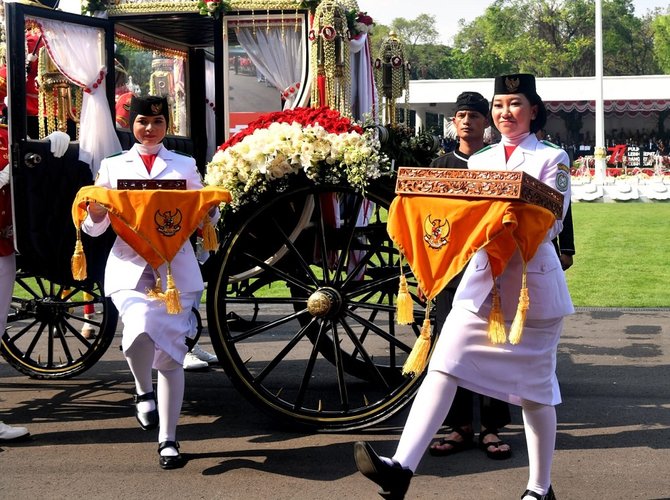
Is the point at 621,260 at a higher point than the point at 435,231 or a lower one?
lower

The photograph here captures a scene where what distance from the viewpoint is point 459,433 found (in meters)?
4.97

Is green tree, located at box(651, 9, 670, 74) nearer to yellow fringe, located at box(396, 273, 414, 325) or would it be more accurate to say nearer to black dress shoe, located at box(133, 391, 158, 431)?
black dress shoe, located at box(133, 391, 158, 431)

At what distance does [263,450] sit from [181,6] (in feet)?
9.99

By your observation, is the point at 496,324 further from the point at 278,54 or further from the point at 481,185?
the point at 278,54

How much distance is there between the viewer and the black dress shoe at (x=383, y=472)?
3.67 meters

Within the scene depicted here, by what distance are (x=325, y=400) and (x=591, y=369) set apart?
2038 mm

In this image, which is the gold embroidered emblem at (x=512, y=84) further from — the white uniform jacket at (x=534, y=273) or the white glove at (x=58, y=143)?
the white glove at (x=58, y=143)

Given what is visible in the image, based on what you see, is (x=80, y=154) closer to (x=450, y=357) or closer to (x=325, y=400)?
(x=325, y=400)

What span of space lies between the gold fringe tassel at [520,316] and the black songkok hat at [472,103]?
1.53m

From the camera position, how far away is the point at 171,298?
15.1ft

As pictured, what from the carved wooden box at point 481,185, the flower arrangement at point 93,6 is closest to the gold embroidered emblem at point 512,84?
the carved wooden box at point 481,185

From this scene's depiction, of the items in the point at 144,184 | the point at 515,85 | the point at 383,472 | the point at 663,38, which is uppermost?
the point at 663,38

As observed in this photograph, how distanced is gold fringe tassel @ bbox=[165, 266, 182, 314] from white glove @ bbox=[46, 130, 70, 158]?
1461 mm

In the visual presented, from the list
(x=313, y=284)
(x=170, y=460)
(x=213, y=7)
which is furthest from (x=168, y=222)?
(x=213, y=7)
